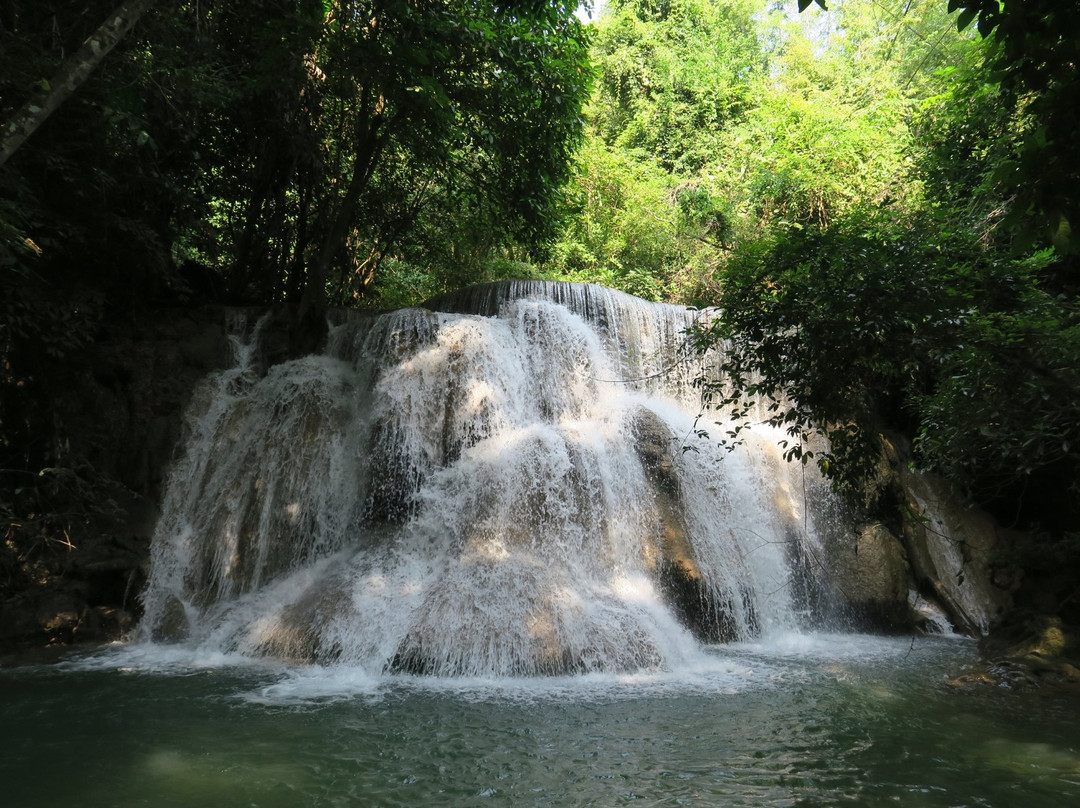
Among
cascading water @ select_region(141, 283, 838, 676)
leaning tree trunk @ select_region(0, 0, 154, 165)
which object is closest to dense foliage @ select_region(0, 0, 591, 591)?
leaning tree trunk @ select_region(0, 0, 154, 165)

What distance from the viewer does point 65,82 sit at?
14.7ft

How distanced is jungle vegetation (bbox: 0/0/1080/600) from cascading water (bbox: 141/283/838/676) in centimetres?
154

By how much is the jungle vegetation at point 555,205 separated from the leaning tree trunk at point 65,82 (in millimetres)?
77

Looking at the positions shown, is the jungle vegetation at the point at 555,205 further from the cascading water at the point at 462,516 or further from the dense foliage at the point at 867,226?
the cascading water at the point at 462,516

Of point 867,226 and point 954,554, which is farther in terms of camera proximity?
point 954,554

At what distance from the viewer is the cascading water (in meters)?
7.18

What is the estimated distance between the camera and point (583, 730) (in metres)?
5.22

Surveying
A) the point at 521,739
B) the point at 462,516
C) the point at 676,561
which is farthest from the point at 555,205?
the point at 521,739

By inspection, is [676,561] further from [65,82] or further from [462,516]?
[65,82]

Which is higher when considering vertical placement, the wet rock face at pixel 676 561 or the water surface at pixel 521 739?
the wet rock face at pixel 676 561

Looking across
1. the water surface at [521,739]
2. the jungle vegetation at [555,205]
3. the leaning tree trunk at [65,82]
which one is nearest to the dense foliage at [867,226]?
the jungle vegetation at [555,205]

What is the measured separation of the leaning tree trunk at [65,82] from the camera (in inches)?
168

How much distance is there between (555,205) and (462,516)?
20.8 ft

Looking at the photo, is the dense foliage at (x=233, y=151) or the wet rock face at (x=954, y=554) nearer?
the dense foliage at (x=233, y=151)
